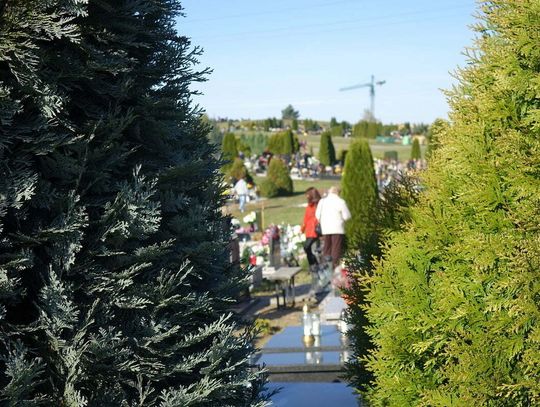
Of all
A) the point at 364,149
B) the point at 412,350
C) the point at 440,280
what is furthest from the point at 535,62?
the point at 364,149

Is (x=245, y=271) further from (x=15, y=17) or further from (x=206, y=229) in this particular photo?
(x=15, y=17)

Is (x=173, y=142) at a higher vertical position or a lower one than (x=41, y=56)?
lower

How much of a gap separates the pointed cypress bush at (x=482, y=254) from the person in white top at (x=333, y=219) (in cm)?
952

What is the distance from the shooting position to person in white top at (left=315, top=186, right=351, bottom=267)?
13.2 meters

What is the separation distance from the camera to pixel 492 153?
326 centimetres

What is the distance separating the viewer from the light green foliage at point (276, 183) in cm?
3575

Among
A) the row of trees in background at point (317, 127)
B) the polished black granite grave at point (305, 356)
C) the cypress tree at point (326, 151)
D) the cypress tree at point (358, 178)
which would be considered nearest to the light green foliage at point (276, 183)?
the cypress tree at point (326, 151)

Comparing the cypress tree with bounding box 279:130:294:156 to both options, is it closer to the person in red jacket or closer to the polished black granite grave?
the person in red jacket

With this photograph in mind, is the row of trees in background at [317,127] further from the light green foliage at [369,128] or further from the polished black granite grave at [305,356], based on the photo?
the polished black granite grave at [305,356]

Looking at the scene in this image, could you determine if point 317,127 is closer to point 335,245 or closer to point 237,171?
point 237,171

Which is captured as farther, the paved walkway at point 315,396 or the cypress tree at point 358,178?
the cypress tree at point 358,178

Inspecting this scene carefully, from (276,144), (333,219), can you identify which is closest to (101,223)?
(333,219)

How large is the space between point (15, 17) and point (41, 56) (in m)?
0.17

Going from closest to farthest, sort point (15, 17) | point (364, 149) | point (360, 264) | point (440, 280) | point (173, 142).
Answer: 1. point (15, 17)
2. point (173, 142)
3. point (440, 280)
4. point (360, 264)
5. point (364, 149)
